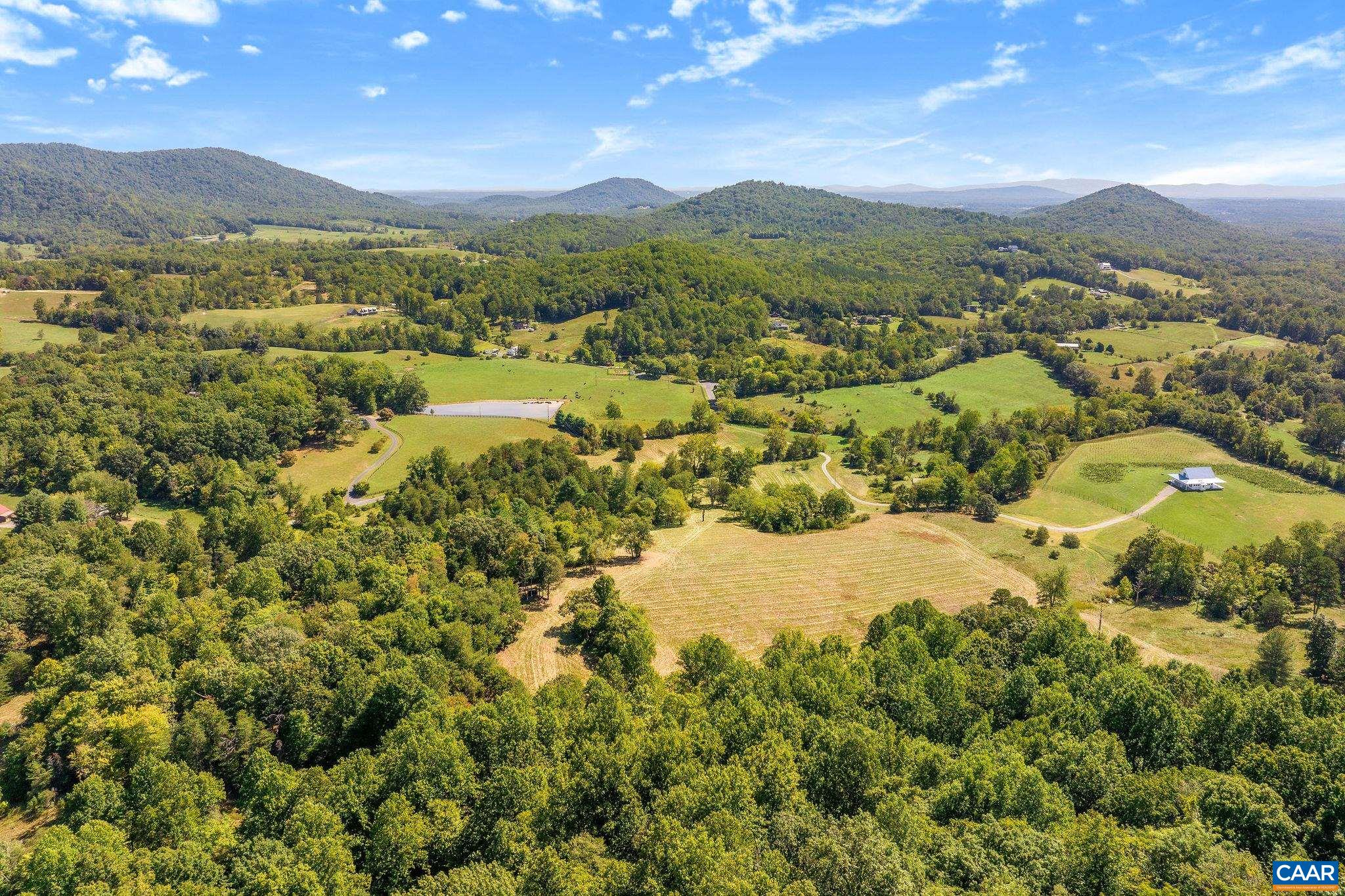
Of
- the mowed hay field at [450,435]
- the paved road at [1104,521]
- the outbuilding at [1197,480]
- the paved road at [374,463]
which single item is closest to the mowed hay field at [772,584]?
the paved road at [1104,521]

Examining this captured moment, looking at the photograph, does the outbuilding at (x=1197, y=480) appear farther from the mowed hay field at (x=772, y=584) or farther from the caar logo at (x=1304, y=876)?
the caar logo at (x=1304, y=876)

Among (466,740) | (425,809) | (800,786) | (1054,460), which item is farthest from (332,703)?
(1054,460)

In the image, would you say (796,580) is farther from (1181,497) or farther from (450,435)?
(450,435)

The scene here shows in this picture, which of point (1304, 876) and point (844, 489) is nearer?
point (1304, 876)

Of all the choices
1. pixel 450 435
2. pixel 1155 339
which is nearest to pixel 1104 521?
pixel 450 435

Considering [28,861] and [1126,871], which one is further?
[28,861]

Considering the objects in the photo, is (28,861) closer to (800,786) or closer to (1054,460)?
(800,786)
